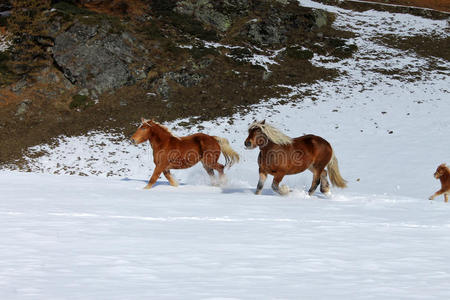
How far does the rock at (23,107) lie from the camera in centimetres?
2262

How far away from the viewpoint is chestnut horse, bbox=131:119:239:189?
10.6 m

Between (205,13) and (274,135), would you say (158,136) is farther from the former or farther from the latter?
(205,13)

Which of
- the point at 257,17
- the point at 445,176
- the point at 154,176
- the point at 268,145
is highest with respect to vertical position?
the point at 257,17

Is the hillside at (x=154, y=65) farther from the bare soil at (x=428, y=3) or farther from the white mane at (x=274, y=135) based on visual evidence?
the white mane at (x=274, y=135)

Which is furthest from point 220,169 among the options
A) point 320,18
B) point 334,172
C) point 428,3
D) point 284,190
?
point 428,3

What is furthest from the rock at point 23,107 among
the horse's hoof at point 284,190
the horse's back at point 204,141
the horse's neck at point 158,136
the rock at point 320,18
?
the rock at point 320,18

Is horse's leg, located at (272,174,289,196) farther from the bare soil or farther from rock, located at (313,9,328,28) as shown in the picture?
the bare soil

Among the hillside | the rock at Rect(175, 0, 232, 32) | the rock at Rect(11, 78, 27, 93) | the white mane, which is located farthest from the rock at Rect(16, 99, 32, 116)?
the white mane

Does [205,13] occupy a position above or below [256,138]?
above

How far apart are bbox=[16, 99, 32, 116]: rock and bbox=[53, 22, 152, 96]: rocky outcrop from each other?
2.82 m

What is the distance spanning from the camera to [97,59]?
2555 cm

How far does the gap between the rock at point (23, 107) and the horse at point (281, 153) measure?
16.7 metres

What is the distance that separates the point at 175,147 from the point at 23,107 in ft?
50.8

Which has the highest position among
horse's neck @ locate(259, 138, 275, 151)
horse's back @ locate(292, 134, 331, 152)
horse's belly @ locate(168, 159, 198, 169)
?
horse's back @ locate(292, 134, 331, 152)
